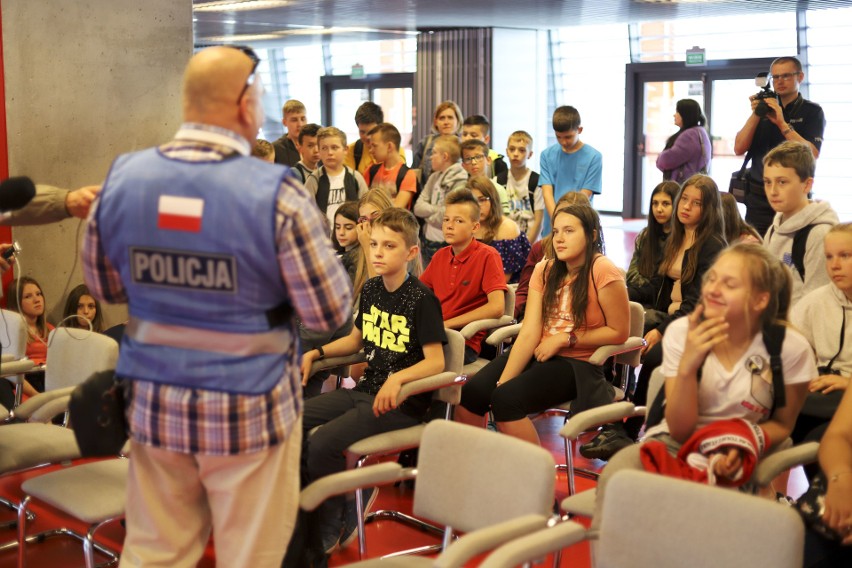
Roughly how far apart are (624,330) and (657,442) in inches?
51.0

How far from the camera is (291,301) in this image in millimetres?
2090

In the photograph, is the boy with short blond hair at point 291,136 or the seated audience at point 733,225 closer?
the seated audience at point 733,225

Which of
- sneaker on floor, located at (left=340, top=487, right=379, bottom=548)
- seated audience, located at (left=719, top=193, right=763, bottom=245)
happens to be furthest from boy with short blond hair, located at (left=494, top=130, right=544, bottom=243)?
sneaker on floor, located at (left=340, top=487, right=379, bottom=548)

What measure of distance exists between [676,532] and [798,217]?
2412mm

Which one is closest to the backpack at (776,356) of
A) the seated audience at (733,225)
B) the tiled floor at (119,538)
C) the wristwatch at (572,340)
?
the tiled floor at (119,538)

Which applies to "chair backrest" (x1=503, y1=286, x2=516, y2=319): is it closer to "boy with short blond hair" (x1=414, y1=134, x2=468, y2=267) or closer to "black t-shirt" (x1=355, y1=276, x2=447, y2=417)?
"black t-shirt" (x1=355, y1=276, x2=447, y2=417)

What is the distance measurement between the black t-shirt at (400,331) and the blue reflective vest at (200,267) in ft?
5.12

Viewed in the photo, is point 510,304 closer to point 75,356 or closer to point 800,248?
point 800,248

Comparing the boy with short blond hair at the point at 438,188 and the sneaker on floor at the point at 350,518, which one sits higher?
the boy with short blond hair at the point at 438,188

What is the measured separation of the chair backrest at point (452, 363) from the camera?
3.69 metres

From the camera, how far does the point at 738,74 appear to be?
42.2 feet

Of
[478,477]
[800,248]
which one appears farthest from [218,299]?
[800,248]

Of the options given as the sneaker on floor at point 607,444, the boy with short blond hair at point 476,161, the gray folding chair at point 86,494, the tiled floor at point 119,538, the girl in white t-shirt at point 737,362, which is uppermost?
the boy with short blond hair at point 476,161

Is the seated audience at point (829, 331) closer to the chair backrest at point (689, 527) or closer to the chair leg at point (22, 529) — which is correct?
the chair backrest at point (689, 527)
